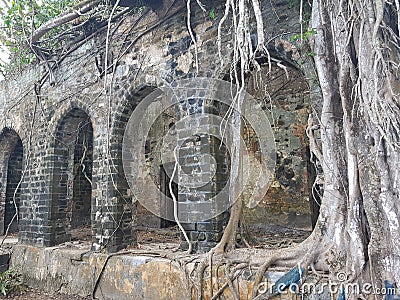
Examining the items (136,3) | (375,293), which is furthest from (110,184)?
(375,293)

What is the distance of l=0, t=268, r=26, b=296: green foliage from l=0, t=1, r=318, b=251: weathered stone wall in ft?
2.04

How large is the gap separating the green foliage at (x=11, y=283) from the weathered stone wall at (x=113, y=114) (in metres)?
0.62

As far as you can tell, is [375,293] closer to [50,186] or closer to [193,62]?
[193,62]

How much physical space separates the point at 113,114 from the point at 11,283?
3.35 meters

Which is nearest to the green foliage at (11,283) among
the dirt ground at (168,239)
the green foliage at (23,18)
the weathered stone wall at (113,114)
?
the dirt ground at (168,239)

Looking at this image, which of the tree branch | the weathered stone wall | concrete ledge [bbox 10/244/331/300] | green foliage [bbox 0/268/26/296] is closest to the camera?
concrete ledge [bbox 10/244/331/300]

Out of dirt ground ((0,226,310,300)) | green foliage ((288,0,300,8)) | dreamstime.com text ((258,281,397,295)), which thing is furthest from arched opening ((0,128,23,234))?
dreamstime.com text ((258,281,397,295))

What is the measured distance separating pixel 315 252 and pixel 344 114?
1.31m

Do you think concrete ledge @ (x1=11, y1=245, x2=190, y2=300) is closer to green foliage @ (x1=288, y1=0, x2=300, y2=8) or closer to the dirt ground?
the dirt ground

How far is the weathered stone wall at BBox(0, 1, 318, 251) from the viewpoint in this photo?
531cm

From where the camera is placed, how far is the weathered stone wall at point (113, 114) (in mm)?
5306
